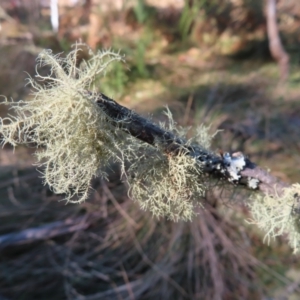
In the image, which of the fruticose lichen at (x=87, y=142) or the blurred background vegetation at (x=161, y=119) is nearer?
the fruticose lichen at (x=87, y=142)

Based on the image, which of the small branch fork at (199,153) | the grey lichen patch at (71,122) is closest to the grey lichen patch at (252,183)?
the small branch fork at (199,153)

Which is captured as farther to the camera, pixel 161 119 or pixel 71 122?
pixel 161 119

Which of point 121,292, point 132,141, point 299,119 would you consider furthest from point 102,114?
point 299,119

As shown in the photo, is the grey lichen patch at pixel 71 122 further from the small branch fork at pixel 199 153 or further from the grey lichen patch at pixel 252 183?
the grey lichen patch at pixel 252 183

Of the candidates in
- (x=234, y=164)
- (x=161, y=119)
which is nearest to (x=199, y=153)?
(x=234, y=164)

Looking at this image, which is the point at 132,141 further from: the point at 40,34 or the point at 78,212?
the point at 40,34

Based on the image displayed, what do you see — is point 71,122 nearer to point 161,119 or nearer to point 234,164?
point 234,164
